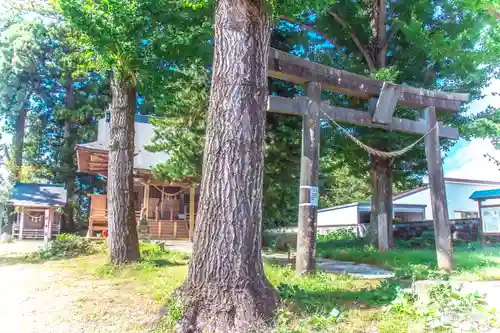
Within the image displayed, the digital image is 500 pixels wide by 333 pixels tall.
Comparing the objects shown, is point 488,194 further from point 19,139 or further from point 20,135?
point 20,135

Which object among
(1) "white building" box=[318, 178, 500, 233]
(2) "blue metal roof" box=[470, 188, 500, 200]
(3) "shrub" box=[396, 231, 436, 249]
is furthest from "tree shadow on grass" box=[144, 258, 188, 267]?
(1) "white building" box=[318, 178, 500, 233]

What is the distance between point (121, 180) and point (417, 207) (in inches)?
904

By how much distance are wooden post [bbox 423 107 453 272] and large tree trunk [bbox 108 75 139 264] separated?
651 centimetres

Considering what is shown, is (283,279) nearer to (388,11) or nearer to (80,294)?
(80,294)

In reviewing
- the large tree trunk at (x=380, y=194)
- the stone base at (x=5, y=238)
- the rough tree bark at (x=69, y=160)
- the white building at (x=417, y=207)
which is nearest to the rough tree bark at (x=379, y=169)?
the large tree trunk at (x=380, y=194)

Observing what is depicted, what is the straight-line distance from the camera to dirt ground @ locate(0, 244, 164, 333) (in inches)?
153

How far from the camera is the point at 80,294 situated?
5.29 metres

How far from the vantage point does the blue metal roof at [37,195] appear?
19.0 meters

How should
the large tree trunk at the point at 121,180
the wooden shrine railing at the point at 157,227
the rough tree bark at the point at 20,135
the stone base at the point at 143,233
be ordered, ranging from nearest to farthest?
the large tree trunk at the point at 121,180 → the stone base at the point at 143,233 → the wooden shrine railing at the point at 157,227 → the rough tree bark at the point at 20,135

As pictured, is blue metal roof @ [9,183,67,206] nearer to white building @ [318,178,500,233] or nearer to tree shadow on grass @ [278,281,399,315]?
white building @ [318,178,500,233]

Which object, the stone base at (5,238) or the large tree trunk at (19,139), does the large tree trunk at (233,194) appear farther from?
the large tree trunk at (19,139)

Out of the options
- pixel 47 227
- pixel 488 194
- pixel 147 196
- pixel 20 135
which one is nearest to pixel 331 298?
pixel 488 194

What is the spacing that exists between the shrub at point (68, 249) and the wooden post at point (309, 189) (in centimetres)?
707

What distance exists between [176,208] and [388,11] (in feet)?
52.0
